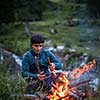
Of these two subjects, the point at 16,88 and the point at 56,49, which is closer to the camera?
the point at 16,88

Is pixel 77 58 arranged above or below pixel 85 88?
below

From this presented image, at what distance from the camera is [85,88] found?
22.8 ft

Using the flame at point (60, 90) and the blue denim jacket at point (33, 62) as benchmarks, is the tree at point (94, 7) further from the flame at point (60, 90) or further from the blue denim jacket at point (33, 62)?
the flame at point (60, 90)

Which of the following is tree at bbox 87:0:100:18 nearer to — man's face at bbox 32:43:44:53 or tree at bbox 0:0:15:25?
tree at bbox 0:0:15:25

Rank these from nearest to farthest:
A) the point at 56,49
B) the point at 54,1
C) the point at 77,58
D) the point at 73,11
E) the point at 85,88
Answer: the point at 85,88
the point at 77,58
the point at 56,49
the point at 73,11
the point at 54,1

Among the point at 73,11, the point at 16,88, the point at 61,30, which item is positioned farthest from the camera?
the point at 73,11

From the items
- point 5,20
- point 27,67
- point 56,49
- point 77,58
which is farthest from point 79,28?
point 27,67

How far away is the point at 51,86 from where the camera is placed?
668cm

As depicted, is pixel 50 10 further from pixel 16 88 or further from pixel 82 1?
pixel 16 88

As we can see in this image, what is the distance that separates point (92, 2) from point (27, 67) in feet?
53.7

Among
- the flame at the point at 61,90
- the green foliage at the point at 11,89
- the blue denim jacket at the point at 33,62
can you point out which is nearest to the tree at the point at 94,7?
the blue denim jacket at the point at 33,62

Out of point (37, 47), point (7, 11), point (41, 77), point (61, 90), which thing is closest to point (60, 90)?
point (61, 90)

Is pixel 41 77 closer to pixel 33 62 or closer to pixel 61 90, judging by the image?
pixel 33 62

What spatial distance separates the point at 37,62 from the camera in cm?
731
